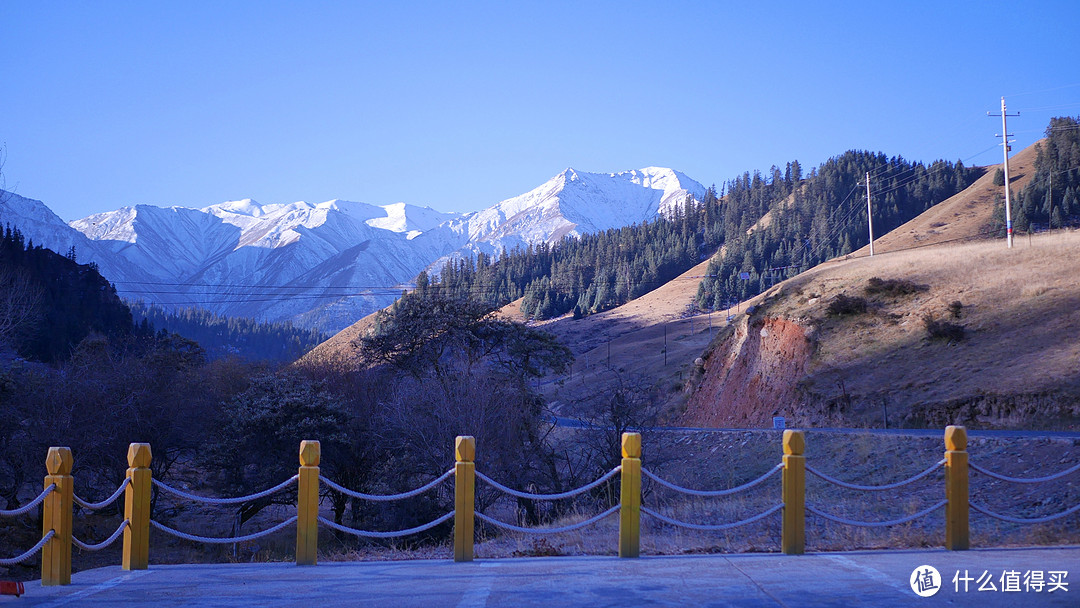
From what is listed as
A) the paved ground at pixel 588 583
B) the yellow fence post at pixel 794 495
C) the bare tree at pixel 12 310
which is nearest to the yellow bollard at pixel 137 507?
the paved ground at pixel 588 583

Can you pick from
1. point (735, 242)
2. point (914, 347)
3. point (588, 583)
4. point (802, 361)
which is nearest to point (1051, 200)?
point (735, 242)

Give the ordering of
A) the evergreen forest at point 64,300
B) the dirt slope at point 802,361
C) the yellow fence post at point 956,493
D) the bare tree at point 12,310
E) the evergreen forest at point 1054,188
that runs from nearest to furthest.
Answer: the yellow fence post at point 956,493 → the dirt slope at point 802,361 → the bare tree at point 12,310 → the evergreen forest at point 64,300 → the evergreen forest at point 1054,188

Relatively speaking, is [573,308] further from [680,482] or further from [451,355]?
[680,482]

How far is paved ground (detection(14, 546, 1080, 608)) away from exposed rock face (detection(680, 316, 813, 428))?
26.3 meters

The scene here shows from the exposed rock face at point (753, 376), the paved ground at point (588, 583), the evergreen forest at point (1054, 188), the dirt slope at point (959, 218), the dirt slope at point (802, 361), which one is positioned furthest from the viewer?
the dirt slope at point (959, 218)

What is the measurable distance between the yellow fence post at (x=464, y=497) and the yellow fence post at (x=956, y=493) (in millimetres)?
4954

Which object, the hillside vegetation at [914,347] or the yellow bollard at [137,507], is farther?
the hillside vegetation at [914,347]

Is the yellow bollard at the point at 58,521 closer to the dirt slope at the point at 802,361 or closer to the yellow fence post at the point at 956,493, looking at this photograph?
the yellow fence post at the point at 956,493

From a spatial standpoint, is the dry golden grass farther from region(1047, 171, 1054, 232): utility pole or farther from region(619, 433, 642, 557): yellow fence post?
region(1047, 171, 1054, 232): utility pole

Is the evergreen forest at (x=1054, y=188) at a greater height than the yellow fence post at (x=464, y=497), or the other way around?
the evergreen forest at (x=1054, y=188)

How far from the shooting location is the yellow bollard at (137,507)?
26.3ft

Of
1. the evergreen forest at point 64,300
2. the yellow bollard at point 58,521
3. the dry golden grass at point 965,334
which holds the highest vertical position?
the evergreen forest at point 64,300

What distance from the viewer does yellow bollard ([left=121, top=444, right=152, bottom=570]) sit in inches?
315

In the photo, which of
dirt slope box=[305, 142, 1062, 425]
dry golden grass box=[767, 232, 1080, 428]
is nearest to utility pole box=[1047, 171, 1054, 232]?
dirt slope box=[305, 142, 1062, 425]
